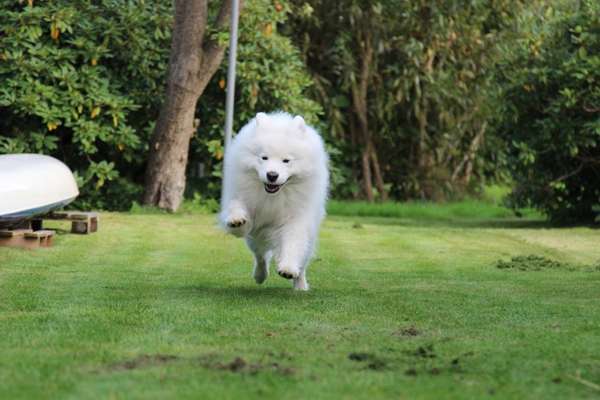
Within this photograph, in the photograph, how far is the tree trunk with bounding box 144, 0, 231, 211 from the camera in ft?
59.4

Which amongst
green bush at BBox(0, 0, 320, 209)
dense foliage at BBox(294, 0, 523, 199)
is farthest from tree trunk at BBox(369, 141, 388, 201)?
green bush at BBox(0, 0, 320, 209)

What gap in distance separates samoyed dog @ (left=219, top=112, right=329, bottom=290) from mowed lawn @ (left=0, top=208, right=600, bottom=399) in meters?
0.39

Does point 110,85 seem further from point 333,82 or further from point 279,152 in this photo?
point 279,152

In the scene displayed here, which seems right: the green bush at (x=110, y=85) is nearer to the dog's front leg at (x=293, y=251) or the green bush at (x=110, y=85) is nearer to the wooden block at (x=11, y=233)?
the wooden block at (x=11, y=233)

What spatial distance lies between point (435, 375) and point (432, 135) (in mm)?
19360

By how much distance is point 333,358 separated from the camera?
5.89m

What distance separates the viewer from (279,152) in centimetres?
877

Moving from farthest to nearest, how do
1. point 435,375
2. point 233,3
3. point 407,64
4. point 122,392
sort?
point 407,64, point 233,3, point 435,375, point 122,392

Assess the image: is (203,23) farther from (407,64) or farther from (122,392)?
(122,392)

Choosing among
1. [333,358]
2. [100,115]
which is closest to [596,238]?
[100,115]

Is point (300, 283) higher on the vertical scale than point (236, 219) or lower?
lower

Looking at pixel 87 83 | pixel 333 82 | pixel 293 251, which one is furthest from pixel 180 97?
pixel 293 251

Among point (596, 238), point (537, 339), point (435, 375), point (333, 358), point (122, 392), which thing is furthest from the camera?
point (596, 238)

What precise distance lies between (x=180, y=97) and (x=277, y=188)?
9726mm
